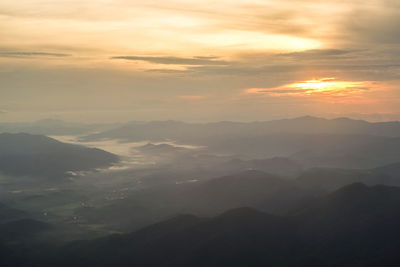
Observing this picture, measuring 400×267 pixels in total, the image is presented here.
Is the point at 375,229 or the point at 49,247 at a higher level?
the point at 375,229

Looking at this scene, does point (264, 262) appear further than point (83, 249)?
No

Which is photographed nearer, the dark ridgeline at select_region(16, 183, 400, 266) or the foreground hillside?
the foreground hillside

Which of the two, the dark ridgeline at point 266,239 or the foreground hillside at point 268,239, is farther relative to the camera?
the dark ridgeline at point 266,239

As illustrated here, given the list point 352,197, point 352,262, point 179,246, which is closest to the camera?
point 352,262

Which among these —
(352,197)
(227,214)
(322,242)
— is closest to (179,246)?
(227,214)

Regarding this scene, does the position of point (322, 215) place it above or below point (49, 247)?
above

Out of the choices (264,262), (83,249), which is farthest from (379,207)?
(83,249)

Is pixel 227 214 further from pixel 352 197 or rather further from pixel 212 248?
pixel 352 197

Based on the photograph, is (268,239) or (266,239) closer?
(268,239)

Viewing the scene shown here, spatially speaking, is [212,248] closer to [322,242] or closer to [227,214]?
[227,214]

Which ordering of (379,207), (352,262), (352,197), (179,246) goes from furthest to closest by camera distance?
(352,197), (379,207), (179,246), (352,262)
